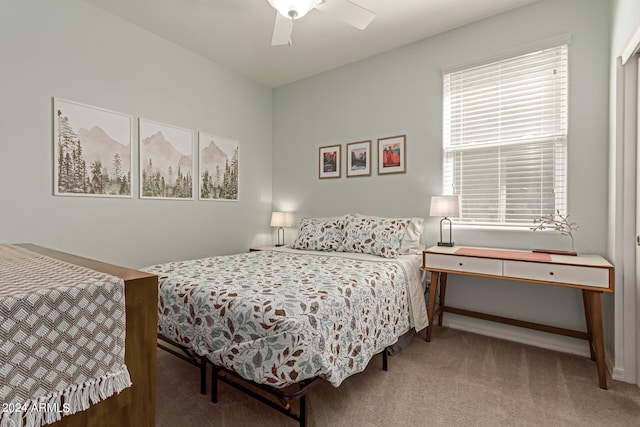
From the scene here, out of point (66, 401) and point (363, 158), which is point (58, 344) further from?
point (363, 158)

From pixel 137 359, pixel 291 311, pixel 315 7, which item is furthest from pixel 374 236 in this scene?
pixel 137 359

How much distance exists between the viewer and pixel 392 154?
3.48 meters

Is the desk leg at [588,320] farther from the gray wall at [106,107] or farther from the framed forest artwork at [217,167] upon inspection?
the framed forest artwork at [217,167]

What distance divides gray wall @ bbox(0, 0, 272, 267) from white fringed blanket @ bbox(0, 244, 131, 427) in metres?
2.00

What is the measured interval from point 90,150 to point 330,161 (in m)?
2.45

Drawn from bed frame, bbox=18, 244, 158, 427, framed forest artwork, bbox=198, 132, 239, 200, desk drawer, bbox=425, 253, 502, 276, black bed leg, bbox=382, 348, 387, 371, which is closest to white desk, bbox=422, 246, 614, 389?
desk drawer, bbox=425, 253, 502, 276

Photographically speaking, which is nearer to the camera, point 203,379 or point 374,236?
point 203,379

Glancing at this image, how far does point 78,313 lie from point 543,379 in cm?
259

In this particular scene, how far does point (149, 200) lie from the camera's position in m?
3.13

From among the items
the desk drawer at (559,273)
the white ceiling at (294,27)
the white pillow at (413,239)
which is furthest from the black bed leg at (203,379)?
the white ceiling at (294,27)

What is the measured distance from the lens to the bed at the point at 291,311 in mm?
1437

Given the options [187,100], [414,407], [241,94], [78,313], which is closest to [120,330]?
[78,313]

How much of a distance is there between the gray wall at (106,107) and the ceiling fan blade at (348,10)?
1910 millimetres

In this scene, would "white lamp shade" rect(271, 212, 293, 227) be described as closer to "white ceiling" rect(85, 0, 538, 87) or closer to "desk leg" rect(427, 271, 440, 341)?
"white ceiling" rect(85, 0, 538, 87)
